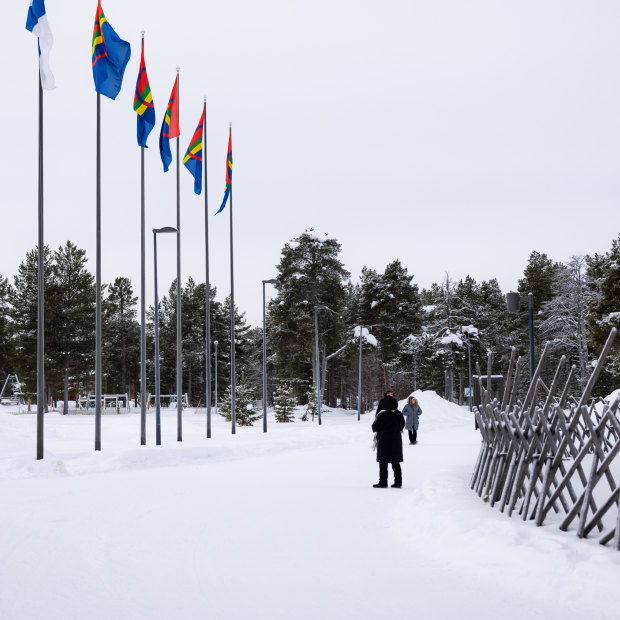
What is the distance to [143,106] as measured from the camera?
75.0 feet

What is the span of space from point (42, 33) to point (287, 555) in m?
15.1

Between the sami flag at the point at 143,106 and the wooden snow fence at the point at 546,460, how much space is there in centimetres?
1444

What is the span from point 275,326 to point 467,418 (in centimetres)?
2600

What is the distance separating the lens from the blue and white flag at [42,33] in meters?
18.4

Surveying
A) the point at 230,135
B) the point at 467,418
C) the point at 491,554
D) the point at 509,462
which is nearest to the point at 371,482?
the point at 509,462

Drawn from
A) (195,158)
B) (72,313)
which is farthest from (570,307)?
(195,158)

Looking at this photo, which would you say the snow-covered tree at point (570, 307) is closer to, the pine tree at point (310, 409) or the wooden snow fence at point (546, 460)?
the pine tree at point (310, 409)

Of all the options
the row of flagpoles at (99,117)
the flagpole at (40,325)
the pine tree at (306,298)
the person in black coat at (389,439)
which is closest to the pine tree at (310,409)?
the pine tree at (306,298)

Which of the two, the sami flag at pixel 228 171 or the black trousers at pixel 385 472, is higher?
the sami flag at pixel 228 171

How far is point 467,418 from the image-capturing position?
52219 mm

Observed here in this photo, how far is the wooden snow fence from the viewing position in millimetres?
7829

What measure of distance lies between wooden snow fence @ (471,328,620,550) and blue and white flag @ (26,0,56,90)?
42.0 ft

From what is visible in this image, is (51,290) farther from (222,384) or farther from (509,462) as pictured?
(509,462)

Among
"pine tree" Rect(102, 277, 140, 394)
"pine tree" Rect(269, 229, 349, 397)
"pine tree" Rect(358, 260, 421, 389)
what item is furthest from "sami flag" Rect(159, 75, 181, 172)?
"pine tree" Rect(102, 277, 140, 394)
